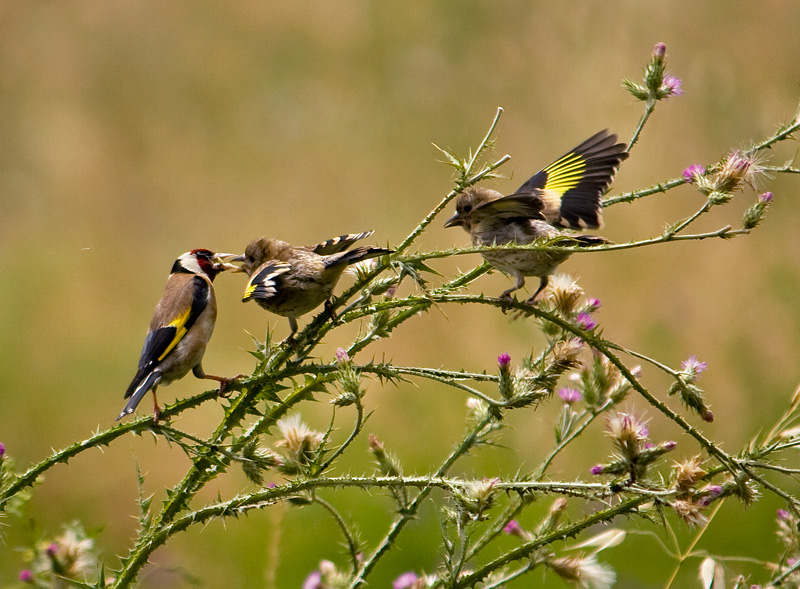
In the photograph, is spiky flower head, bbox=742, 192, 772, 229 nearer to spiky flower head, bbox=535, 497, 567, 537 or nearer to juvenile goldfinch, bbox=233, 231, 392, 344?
spiky flower head, bbox=535, 497, 567, 537

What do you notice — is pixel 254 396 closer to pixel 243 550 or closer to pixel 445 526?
pixel 445 526

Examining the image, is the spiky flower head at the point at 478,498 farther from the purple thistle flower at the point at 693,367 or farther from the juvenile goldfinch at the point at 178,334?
the juvenile goldfinch at the point at 178,334

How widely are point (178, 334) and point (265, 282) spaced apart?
0.75 metres

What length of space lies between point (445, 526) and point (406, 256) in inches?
19.1

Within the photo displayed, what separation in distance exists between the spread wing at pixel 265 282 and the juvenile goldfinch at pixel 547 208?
1.64 ft

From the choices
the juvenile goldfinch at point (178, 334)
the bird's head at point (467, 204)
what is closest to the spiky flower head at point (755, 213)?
the bird's head at point (467, 204)

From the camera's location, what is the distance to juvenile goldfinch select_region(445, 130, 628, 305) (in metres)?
2.03

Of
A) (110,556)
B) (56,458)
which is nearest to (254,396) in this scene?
(56,458)

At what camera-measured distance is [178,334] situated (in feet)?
8.55

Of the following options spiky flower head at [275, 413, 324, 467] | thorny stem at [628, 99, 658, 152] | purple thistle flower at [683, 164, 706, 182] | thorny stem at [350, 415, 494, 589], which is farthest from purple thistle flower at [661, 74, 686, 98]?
spiky flower head at [275, 413, 324, 467]

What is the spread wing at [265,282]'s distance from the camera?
73.6 inches

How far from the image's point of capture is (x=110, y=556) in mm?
4062

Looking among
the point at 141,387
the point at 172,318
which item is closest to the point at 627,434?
the point at 141,387

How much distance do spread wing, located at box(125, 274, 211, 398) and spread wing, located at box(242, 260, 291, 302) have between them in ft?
1.95
